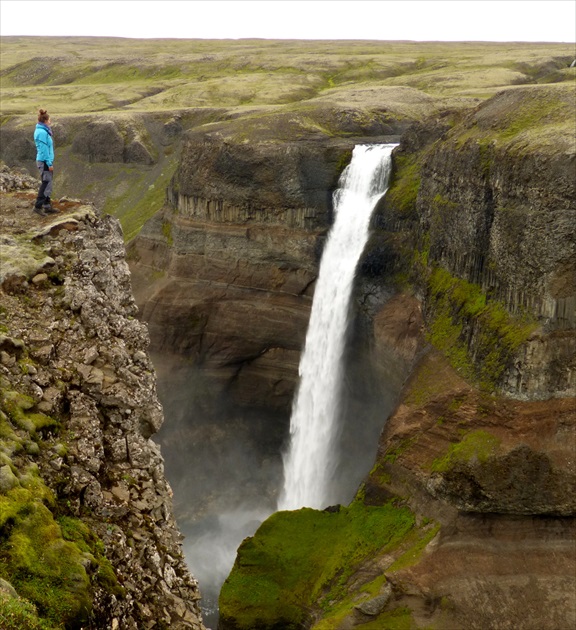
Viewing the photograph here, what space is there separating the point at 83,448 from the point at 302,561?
23.0 metres

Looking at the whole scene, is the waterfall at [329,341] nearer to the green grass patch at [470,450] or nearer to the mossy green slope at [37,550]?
the green grass patch at [470,450]

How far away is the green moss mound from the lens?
103 ft

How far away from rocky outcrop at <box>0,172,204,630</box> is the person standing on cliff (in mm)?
2230

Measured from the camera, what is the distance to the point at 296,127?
53.3 metres

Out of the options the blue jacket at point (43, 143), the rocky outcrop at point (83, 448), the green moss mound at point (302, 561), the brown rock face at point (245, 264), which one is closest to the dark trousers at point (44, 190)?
the blue jacket at point (43, 143)

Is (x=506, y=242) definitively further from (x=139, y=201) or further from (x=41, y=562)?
(x=139, y=201)

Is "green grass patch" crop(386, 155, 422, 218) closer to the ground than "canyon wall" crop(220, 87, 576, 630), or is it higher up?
higher up

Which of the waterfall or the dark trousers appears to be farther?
the waterfall

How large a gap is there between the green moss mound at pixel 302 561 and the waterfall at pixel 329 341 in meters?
7.20

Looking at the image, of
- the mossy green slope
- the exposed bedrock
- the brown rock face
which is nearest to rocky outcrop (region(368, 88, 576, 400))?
the exposed bedrock

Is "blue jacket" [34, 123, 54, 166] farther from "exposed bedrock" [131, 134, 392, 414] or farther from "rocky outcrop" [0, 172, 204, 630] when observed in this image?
"exposed bedrock" [131, 134, 392, 414]

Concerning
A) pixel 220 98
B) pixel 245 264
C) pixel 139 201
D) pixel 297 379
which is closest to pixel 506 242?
pixel 297 379

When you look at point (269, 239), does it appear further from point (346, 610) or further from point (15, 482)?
point (15, 482)

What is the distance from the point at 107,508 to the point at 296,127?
147 ft
